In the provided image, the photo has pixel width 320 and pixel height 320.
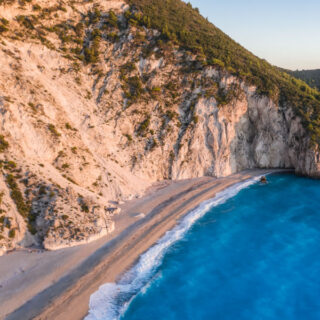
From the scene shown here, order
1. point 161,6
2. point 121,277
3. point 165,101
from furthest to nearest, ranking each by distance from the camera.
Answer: point 161,6, point 165,101, point 121,277

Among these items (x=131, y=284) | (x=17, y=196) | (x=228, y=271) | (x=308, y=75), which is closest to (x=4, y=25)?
(x=17, y=196)

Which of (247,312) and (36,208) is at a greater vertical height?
(36,208)

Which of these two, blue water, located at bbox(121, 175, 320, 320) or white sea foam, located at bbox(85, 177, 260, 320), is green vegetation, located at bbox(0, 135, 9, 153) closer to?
white sea foam, located at bbox(85, 177, 260, 320)

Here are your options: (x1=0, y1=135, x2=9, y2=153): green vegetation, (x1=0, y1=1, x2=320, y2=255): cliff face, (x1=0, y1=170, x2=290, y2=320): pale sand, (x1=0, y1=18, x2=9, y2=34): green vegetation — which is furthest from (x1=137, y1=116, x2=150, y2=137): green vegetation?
(x1=0, y1=18, x2=9, y2=34): green vegetation

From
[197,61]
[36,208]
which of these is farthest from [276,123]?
[36,208]

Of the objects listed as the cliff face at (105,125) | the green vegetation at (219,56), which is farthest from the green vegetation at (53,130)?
the green vegetation at (219,56)

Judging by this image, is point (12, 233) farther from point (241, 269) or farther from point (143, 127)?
point (143, 127)

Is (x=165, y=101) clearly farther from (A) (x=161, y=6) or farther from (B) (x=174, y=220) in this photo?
(A) (x=161, y=6)
